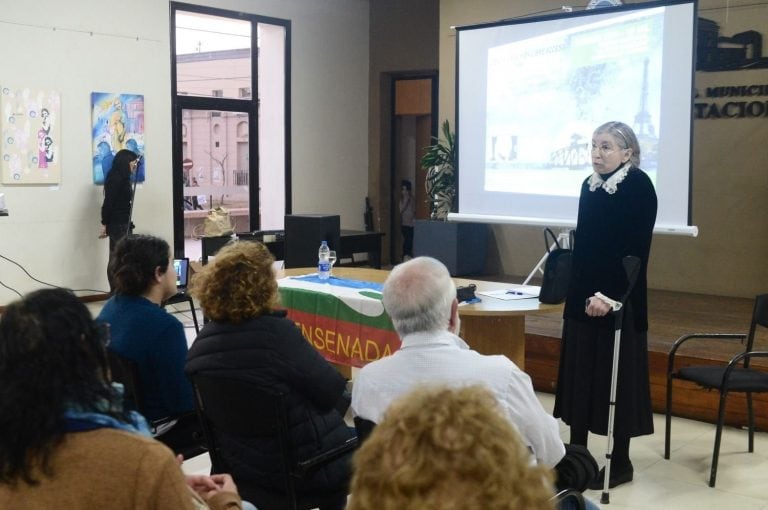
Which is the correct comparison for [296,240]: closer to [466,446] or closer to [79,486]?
[79,486]

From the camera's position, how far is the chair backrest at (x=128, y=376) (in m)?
2.77

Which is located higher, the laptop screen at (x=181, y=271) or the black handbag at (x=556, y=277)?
the black handbag at (x=556, y=277)

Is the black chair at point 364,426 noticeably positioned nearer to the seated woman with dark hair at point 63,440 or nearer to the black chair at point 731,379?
the seated woman with dark hair at point 63,440

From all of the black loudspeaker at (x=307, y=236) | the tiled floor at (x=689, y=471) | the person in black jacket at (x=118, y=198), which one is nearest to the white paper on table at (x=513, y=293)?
the tiled floor at (x=689, y=471)

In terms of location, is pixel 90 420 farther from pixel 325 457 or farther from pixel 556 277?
pixel 556 277

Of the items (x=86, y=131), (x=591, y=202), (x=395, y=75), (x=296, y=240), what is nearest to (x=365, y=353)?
(x=591, y=202)

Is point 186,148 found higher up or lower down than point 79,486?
higher up

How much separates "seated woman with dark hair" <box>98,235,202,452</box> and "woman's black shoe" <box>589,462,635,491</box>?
1717mm

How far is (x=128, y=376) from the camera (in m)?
2.79

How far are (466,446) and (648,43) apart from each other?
522 cm

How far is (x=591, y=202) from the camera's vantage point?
3582 mm

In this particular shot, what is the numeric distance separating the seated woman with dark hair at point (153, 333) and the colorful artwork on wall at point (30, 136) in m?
5.22

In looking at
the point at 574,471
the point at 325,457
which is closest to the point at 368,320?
the point at 325,457

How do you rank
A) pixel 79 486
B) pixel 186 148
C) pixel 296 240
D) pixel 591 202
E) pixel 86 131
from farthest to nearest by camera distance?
pixel 186 148 → pixel 86 131 → pixel 296 240 → pixel 591 202 → pixel 79 486
